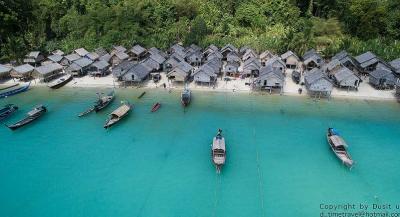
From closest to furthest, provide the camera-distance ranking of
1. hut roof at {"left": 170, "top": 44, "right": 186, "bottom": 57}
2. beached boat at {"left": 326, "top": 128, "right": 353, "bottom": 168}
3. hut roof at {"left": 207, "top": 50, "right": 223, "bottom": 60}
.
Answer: beached boat at {"left": 326, "top": 128, "right": 353, "bottom": 168}
hut roof at {"left": 207, "top": 50, "right": 223, "bottom": 60}
hut roof at {"left": 170, "top": 44, "right": 186, "bottom": 57}

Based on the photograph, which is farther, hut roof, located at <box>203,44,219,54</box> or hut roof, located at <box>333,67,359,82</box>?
hut roof, located at <box>203,44,219,54</box>

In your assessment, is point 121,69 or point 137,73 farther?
point 121,69

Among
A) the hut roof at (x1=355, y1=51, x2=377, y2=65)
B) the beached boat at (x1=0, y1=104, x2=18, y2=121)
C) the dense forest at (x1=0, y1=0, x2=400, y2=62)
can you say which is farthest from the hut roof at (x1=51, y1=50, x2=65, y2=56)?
the hut roof at (x1=355, y1=51, x2=377, y2=65)

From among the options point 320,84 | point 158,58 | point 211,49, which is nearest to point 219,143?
point 320,84

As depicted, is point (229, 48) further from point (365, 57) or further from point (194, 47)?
point (365, 57)

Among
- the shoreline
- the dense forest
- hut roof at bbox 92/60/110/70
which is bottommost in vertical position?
the shoreline

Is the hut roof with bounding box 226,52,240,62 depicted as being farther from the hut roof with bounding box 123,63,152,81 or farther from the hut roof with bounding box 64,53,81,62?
the hut roof with bounding box 64,53,81,62

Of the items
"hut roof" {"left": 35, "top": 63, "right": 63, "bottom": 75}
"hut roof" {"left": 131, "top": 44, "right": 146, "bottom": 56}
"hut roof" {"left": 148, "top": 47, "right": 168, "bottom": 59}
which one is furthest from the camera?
"hut roof" {"left": 131, "top": 44, "right": 146, "bottom": 56}

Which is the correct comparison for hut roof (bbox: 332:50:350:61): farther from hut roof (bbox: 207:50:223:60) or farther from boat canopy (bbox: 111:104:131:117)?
boat canopy (bbox: 111:104:131:117)

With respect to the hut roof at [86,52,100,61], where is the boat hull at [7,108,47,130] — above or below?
below
